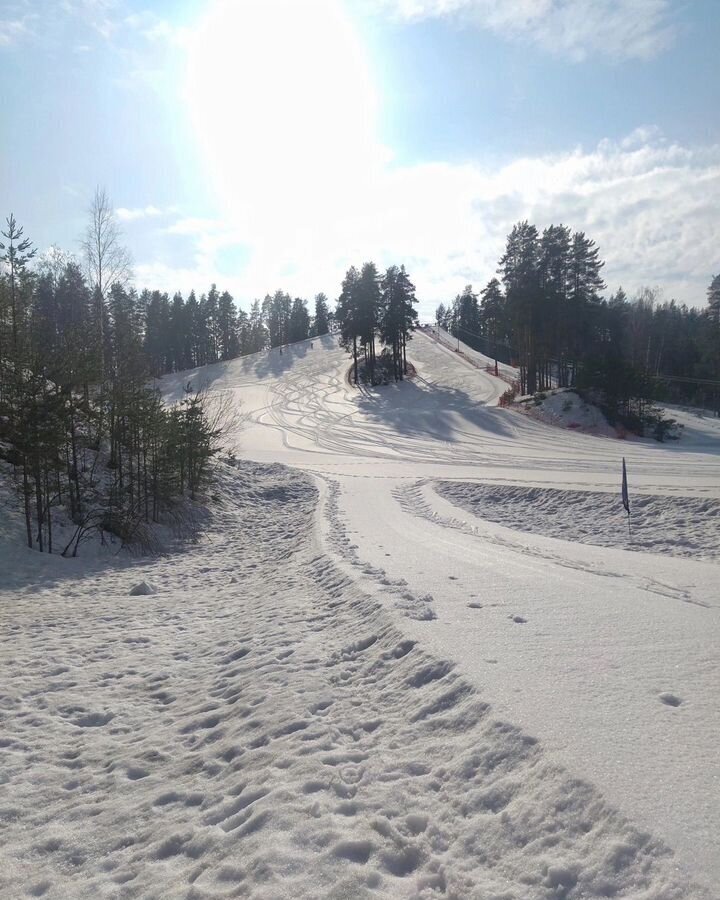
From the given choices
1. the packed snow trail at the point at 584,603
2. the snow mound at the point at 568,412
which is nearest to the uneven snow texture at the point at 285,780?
the packed snow trail at the point at 584,603

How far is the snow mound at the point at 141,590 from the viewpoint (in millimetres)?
10273

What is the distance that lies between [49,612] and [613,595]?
8121 mm

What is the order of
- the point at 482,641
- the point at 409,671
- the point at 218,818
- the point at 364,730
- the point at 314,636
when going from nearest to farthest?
the point at 218,818, the point at 364,730, the point at 409,671, the point at 482,641, the point at 314,636

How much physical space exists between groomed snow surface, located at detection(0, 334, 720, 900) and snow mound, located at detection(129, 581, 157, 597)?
0.19 feet

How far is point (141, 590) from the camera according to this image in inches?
408

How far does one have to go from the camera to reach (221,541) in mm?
15719

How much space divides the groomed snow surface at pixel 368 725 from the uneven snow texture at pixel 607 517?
0.86 m

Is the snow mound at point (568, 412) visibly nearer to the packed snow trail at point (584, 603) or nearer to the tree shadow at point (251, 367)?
the packed snow trail at point (584, 603)

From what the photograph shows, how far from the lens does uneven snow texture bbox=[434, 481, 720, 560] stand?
42.3ft

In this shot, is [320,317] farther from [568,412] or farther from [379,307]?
[568,412]

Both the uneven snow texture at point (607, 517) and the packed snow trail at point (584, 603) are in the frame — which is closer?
the packed snow trail at point (584, 603)

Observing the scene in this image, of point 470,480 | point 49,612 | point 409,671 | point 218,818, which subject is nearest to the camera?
point 218,818

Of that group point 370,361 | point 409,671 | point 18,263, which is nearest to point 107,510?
point 18,263

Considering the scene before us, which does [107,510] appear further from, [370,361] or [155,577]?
[370,361]
